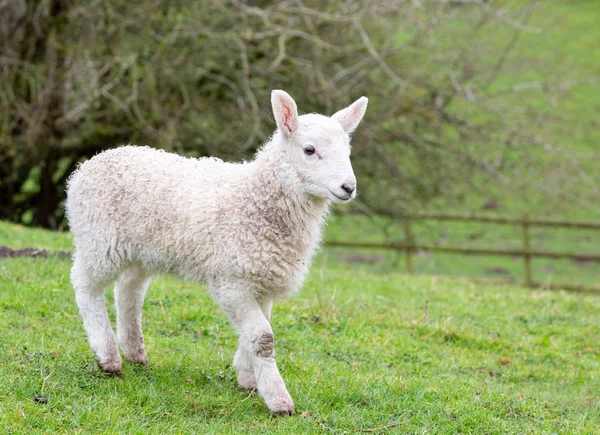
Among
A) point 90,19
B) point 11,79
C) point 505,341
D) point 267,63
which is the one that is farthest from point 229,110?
point 505,341

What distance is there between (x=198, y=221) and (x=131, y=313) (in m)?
0.95

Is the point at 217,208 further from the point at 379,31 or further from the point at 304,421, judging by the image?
the point at 379,31

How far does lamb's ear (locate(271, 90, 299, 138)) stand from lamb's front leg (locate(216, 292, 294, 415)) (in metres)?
1.06

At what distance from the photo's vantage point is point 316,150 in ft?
15.8

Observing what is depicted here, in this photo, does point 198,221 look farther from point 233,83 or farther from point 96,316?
point 233,83

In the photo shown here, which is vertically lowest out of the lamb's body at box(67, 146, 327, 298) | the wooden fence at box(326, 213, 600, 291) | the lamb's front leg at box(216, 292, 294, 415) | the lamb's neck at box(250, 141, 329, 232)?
the wooden fence at box(326, 213, 600, 291)

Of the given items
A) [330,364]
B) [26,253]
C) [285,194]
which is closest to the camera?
[285,194]

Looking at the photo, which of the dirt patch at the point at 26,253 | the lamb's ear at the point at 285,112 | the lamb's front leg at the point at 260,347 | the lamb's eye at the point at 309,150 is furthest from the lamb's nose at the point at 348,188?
the dirt patch at the point at 26,253

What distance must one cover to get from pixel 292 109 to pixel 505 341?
338 cm

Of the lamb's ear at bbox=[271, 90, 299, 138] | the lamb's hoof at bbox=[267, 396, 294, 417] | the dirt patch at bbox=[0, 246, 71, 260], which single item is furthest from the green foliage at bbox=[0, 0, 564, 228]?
the lamb's hoof at bbox=[267, 396, 294, 417]

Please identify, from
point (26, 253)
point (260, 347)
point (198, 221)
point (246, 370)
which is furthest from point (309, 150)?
point (26, 253)

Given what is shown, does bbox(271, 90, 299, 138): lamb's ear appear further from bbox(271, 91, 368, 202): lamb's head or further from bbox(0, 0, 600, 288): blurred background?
bbox(0, 0, 600, 288): blurred background

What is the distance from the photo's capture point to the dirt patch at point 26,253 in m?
7.86

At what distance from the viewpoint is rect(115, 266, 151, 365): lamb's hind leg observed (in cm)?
533
